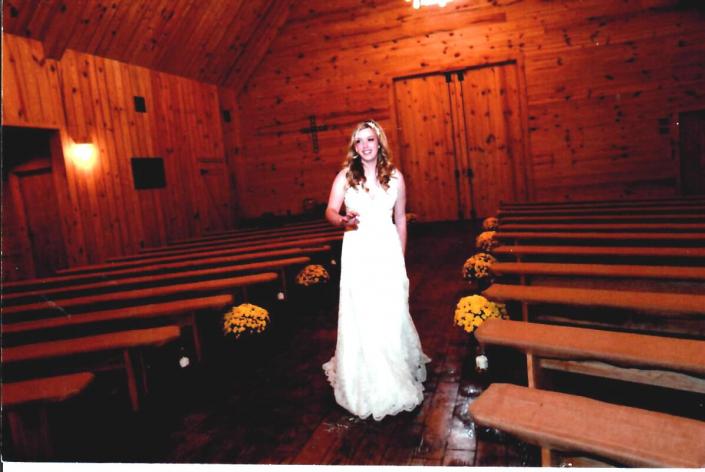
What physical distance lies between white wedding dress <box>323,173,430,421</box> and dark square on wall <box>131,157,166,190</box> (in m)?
5.99

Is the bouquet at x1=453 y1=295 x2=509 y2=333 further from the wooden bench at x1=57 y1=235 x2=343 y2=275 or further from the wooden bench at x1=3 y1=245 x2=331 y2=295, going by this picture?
the wooden bench at x1=57 y1=235 x2=343 y2=275

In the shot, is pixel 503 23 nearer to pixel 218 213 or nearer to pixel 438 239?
pixel 438 239

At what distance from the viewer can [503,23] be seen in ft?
27.9

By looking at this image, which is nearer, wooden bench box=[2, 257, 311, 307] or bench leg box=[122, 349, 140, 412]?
bench leg box=[122, 349, 140, 412]

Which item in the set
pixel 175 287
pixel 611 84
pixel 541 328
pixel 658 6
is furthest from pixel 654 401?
pixel 658 6

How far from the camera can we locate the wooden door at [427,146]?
904cm

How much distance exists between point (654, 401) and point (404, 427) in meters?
1.19

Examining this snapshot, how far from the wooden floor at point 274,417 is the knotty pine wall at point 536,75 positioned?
5985 mm

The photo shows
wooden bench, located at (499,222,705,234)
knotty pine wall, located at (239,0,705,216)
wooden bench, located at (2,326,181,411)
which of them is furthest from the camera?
knotty pine wall, located at (239,0,705,216)

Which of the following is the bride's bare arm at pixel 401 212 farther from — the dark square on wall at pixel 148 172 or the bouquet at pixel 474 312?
the dark square on wall at pixel 148 172

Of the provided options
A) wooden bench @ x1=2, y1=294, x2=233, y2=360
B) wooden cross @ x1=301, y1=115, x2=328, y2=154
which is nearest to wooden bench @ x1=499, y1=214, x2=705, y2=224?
wooden bench @ x1=2, y1=294, x2=233, y2=360

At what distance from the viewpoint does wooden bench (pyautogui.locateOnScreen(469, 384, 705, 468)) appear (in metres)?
1.26

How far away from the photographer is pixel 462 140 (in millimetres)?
8984

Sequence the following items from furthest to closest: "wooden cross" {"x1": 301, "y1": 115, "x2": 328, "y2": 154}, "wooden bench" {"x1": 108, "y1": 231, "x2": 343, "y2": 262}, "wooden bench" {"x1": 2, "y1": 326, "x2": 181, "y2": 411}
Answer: "wooden cross" {"x1": 301, "y1": 115, "x2": 328, "y2": 154}
"wooden bench" {"x1": 108, "y1": 231, "x2": 343, "y2": 262}
"wooden bench" {"x1": 2, "y1": 326, "x2": 181, "y2": 411}
